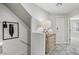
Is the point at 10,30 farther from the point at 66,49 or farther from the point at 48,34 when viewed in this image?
the point at 66,49

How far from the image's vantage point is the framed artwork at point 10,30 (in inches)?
73.0

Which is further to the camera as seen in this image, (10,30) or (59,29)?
(10,30)

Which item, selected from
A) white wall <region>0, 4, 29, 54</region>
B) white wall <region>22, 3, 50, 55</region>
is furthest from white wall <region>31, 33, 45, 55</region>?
white wall <region>0, 4, 29, 54</region>

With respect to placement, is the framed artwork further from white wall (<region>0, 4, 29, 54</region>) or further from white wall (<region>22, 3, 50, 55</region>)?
white wall (<region>22, 3, 50, 55</region>)

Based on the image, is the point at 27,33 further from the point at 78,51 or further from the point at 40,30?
the point at 78,51

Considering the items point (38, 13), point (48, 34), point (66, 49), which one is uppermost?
point (38, 13)

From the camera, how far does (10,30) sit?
6.35 feet

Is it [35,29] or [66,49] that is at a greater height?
[35,29]

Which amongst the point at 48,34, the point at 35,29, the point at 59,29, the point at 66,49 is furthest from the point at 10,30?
the point at 66,49

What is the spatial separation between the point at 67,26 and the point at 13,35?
105 cm

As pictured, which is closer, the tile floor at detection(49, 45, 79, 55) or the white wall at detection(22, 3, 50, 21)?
the tile floor at detection(49, 45, 79, 55)

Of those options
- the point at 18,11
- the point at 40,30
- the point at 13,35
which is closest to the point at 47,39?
the point at 40,30

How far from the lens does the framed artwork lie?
1.85m

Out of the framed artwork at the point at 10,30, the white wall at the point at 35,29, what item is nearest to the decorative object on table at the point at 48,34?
the white wall at the point at 35,29
